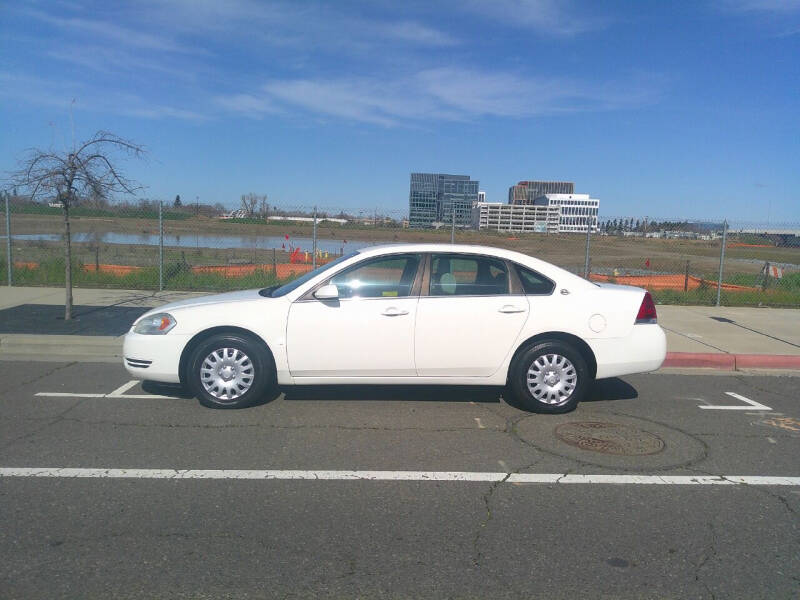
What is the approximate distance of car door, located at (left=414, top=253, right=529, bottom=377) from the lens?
20.3 ft

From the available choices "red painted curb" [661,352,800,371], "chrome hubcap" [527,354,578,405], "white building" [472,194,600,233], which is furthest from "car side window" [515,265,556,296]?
"white building" [472,194,600,233]

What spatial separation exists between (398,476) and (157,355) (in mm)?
2816

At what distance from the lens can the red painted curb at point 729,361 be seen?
8711mm

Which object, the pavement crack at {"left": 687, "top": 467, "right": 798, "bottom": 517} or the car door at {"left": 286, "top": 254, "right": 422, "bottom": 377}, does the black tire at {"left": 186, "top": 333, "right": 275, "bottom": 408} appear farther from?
the pavement crack at {"left": 687, "top": 467, "right": 798, "bottom": 517}

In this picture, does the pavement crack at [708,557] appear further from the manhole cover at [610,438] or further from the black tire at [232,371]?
the black tire at [232,371]

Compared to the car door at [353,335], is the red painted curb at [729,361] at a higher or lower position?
lower

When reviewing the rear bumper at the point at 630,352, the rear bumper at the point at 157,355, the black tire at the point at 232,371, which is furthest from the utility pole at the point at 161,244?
the rear bumper at the point at 630,352

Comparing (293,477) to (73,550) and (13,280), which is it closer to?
(73,550)

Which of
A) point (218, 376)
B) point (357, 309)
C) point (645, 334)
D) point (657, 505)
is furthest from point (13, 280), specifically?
point (657, 505)

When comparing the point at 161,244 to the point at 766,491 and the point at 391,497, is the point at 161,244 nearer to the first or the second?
the point at 391,497

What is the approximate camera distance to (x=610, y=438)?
5707mm

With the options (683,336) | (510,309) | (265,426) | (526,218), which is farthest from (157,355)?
(526,218)

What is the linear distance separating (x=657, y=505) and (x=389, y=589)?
6.76ft

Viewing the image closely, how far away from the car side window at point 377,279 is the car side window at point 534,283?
106 centimetres
